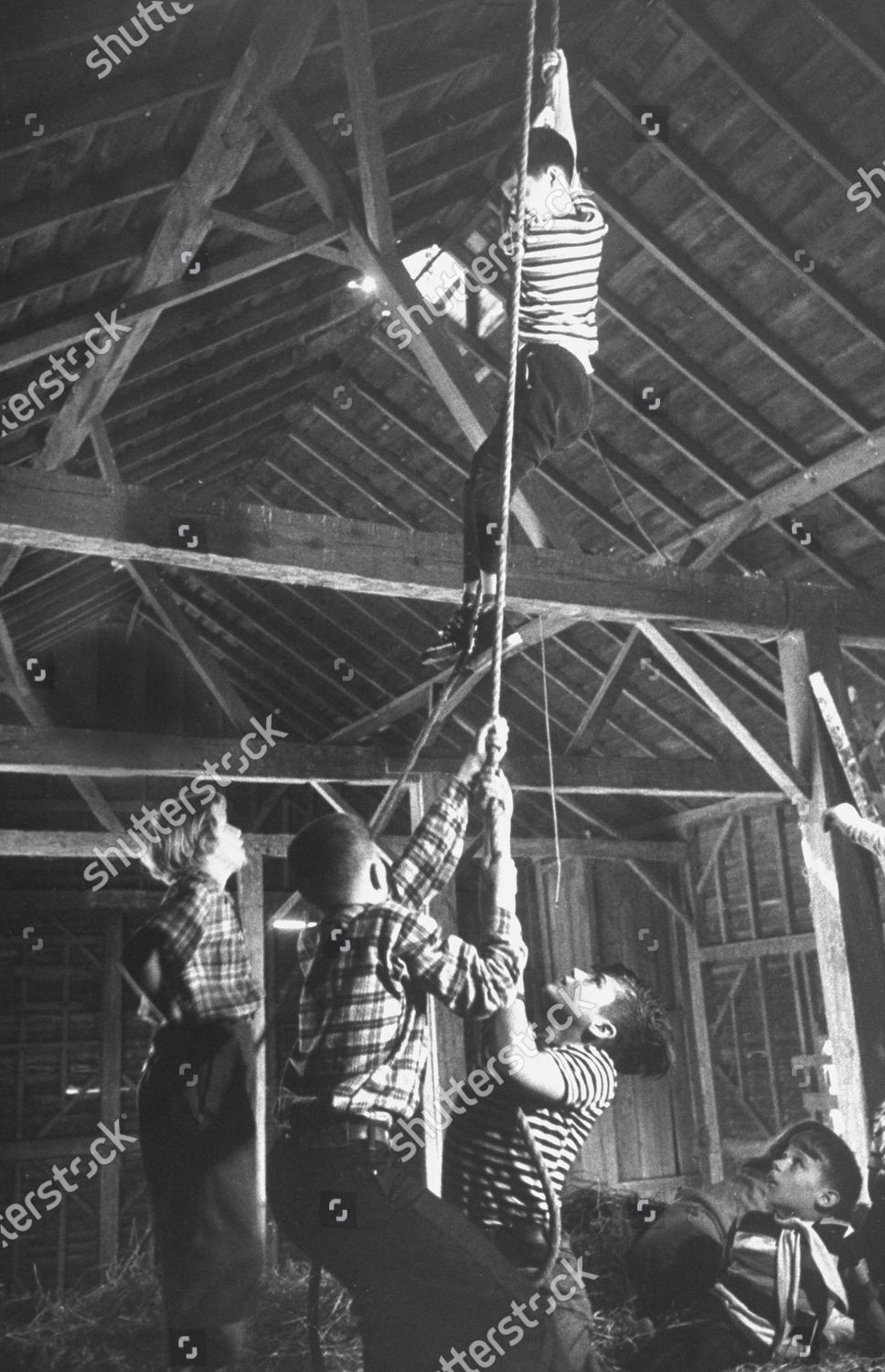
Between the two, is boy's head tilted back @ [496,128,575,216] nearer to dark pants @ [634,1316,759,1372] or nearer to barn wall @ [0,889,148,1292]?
dark pants @ [634,1316,759,1372]

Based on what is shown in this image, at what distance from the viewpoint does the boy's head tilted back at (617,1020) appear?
345 centimetres

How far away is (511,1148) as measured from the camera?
286cm

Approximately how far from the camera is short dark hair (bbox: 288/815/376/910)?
2.71 metres

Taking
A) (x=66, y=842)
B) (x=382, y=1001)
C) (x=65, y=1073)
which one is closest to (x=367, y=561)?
(x=382, y=1001)

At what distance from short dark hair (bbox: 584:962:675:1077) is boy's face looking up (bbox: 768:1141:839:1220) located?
1.93 metres

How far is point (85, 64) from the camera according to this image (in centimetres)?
412

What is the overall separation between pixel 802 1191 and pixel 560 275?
398 cm

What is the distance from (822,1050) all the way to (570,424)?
9416mm

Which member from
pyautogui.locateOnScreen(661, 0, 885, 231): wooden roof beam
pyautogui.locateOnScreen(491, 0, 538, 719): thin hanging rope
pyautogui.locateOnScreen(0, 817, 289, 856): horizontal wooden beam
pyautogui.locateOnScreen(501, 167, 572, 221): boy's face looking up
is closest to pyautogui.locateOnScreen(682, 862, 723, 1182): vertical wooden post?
pyautogui.locateOnScreen(0, 817, 289, 856): horizontal wooden beam

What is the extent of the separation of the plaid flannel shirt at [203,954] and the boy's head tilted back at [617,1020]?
1.04 meters

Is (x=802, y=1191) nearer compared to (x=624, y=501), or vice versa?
(x=802, y=1191)

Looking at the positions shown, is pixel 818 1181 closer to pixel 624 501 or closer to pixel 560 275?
pixel 560 275

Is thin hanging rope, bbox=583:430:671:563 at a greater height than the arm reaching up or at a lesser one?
greater

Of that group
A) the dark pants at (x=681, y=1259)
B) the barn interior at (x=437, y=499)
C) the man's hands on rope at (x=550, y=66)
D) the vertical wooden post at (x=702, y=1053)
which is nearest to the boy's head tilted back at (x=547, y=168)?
the man's hands on rope at (x=550, y=66)
